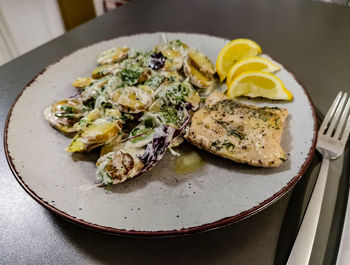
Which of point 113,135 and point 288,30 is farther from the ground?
point 113,135

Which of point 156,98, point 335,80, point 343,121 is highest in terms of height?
point 156,98

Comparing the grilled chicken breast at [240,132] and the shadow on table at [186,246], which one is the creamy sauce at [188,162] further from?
the shadow on table at [186,246]

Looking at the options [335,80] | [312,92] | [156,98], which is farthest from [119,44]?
[335,80]

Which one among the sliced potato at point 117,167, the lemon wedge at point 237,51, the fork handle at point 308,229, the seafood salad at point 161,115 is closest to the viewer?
the fork handle at point 308,229

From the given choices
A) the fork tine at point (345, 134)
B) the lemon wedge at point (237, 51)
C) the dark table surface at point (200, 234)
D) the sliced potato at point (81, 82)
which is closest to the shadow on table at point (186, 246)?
the dark table surface at point (200, 234)

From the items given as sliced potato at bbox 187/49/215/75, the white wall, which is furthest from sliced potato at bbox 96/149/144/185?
the white wall

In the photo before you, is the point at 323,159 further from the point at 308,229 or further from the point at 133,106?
the point at 133,106

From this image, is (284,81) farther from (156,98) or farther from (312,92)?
(156,98)
